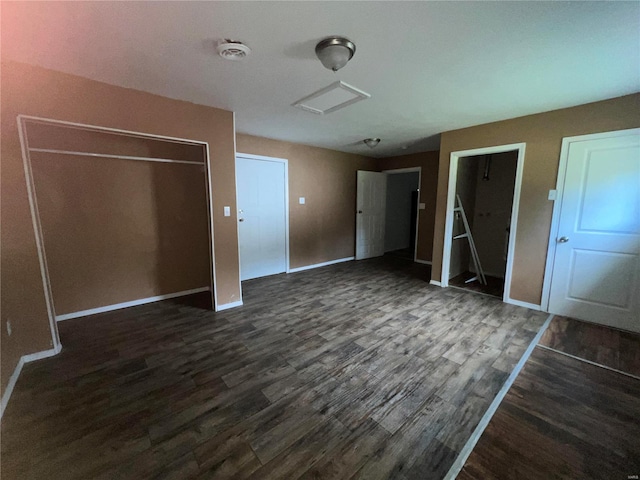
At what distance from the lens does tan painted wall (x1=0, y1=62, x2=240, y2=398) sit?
1888 mm

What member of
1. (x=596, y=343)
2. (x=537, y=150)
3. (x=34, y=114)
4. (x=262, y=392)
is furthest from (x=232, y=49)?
(x=596, y=343)

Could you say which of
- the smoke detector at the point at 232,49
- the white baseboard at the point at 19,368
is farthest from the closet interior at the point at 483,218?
the white baseboard at the point at 19,368

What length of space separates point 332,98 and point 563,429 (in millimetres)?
3028

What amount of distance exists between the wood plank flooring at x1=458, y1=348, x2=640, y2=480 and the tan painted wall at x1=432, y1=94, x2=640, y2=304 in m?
1.33

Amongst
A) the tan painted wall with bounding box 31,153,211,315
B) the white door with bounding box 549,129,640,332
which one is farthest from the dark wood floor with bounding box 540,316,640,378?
the tan painted wall with bounding box 31,153,211,315

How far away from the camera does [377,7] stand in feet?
4.36

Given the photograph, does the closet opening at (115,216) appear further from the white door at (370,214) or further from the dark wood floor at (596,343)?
the dark wood floor at (596,343)

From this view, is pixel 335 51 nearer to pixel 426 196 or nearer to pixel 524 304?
pixel 524 304

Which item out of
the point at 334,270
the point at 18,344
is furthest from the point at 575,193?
the point at 18,344

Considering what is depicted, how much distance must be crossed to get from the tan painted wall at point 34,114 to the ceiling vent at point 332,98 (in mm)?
1302

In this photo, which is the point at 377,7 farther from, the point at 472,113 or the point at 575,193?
the point at 575,193

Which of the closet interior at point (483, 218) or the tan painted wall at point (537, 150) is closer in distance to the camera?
the tan painted wall at point (537, 150)

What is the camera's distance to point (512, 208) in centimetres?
319

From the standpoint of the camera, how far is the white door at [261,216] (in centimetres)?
402
